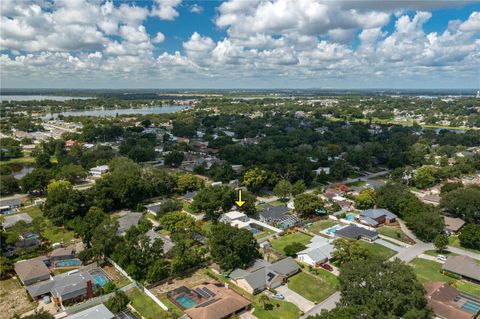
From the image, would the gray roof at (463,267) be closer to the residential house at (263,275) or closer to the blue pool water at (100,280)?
the residential house at (263,275)

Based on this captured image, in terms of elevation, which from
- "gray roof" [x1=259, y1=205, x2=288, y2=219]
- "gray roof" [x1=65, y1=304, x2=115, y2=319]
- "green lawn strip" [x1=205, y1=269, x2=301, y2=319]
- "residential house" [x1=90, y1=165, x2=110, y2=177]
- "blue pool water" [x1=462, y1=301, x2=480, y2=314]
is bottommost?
"green lawn strip" [x1=205, y1=269, x2=301, y2=319]

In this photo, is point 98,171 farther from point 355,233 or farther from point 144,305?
point 355,233

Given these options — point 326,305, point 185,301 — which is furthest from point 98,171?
point 326,305

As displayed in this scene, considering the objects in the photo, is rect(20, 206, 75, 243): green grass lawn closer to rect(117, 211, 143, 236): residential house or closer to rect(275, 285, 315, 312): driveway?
rect(117, 211, 143, 236): residential house

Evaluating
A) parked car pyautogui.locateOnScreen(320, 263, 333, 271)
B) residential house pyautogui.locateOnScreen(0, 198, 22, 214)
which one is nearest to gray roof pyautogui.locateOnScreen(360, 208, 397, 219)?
parked car pyautogui.locateOnScreen(320, 263, 333, 271)

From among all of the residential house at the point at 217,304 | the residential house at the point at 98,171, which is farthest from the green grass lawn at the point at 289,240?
the residential house at the point at 98,171

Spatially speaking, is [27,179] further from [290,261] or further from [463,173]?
[463,173]
